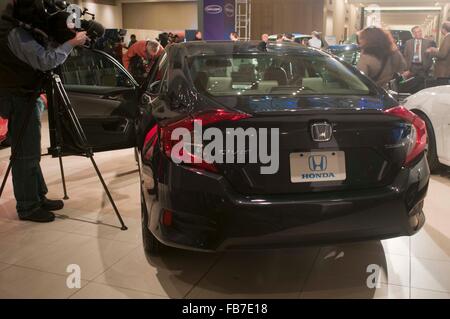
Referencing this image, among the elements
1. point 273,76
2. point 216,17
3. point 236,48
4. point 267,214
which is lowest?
point 267,214

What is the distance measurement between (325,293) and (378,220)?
50 centimetres

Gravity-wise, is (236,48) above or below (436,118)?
above

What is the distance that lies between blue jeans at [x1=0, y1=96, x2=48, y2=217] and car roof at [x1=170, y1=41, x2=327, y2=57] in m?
1.08

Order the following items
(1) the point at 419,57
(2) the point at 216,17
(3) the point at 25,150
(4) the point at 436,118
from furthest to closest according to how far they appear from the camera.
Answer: (2) the point at 216,17
(1) the point at 419,57
(4) the point at 436,118
(3) the point at 25,150

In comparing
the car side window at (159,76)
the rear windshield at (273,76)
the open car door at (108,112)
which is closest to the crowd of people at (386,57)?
the rear windshield at (273,76)

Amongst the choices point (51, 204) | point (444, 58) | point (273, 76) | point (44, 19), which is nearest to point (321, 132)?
point (273, 76)

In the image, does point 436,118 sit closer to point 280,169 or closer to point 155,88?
point 155,88

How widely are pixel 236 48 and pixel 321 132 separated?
107 centimetres

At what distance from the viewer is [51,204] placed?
3836mm

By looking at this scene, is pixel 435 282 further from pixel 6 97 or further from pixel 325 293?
Result: pixel 6 97

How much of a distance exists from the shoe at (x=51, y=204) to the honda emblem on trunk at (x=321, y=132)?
238 cm

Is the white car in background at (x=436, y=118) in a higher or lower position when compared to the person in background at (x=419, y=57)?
lower

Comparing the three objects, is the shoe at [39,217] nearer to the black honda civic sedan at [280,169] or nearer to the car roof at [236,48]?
the black honda civic sedan at [280,169]

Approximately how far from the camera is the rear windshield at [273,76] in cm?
268
